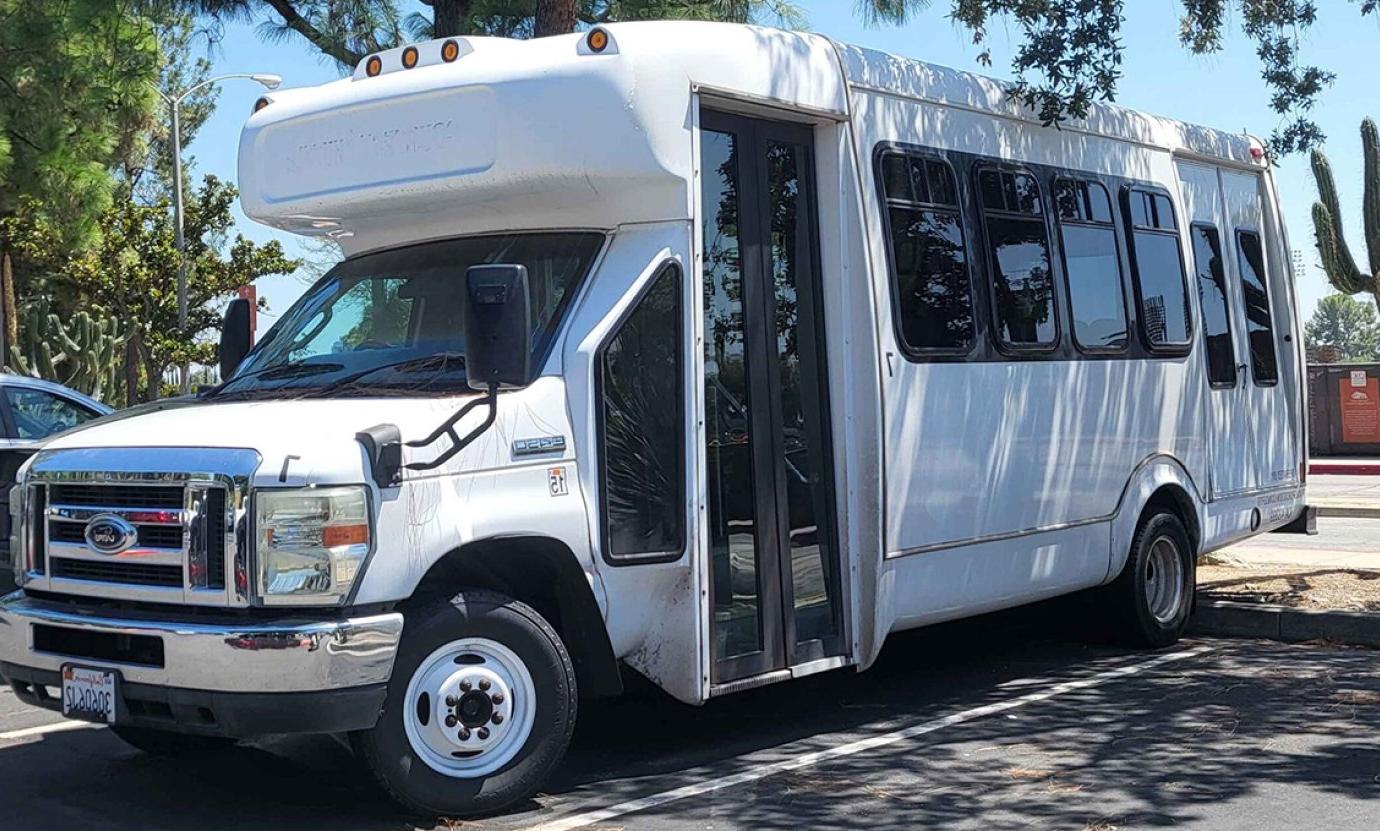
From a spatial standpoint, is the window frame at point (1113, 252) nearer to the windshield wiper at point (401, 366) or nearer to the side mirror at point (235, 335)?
the windshield wiper at point (401, 366)

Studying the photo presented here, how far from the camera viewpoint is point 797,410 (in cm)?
732

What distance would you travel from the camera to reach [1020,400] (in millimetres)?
8453

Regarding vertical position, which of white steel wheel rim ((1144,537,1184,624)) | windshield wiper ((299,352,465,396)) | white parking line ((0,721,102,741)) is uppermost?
windshield wiper ((299,352,465,396))

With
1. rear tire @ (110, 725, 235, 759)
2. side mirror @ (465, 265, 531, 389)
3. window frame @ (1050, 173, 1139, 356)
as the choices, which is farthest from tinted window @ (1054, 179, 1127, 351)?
rear tire @ (110, 725, 235, 759)

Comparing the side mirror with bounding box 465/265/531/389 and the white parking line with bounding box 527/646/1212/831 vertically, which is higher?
the side mirror with bounding box 465/265/531/389

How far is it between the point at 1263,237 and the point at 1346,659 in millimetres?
3225

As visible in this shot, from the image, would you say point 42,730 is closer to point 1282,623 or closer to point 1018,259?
point 1018,259

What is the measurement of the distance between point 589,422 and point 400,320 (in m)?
Answer: 1.01

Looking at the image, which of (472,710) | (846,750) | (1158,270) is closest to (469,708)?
(472,710)

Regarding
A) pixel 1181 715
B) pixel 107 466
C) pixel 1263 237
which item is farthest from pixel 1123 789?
pixel 1263 237

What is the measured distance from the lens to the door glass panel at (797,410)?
724 centimetres

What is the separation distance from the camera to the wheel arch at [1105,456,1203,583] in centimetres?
927

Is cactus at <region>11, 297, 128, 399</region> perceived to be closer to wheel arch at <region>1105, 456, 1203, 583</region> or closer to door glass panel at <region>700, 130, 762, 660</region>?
wheel arch at <region>1105, 456, 1203, 583</region>

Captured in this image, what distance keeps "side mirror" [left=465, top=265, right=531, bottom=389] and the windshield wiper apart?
1.61 ft
